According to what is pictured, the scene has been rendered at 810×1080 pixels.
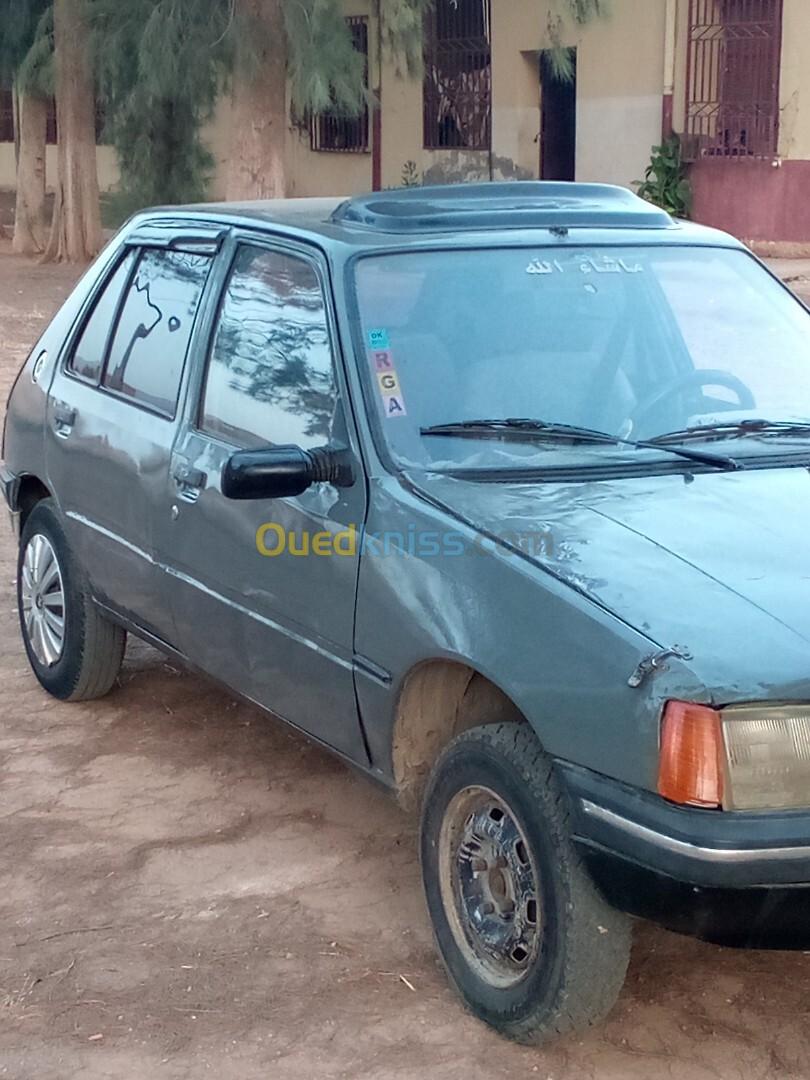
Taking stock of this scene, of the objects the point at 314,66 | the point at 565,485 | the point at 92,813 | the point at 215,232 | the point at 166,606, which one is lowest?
the point at 92,813

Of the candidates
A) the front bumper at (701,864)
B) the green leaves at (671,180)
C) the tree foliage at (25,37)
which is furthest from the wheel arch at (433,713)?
the tree foliage at (25,37)

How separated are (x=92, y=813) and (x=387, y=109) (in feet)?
67.2

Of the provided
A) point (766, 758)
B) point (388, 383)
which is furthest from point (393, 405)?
point (766, 758)

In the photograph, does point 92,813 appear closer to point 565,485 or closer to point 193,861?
point 193,861

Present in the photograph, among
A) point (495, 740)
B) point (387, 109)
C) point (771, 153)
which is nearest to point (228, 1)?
point (771, 153)

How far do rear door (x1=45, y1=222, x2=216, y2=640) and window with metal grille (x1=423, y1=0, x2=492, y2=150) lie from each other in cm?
1731

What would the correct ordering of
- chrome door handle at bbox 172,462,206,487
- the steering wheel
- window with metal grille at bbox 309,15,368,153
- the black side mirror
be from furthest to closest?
window with metal grille at bbox 309,15,368,153 < chrome door handle at bbox 172,462,206,487 < the steering wheel < the black side mirror

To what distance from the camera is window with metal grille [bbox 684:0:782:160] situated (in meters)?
18.2

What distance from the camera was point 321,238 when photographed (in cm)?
422

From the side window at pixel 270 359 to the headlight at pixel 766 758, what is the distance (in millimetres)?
1449

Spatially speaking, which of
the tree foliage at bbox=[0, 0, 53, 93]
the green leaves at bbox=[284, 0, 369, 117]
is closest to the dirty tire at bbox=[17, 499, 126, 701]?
the green leaves at bbox=[284, 0, 369, 117]

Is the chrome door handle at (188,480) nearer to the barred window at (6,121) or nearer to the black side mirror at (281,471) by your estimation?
the black side mirror at (281,471)

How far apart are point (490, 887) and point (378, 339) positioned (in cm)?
139

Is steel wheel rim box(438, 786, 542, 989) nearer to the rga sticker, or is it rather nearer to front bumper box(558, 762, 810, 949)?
front bumper box(558, 762, 810, 949)
